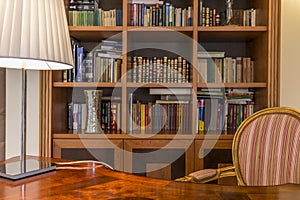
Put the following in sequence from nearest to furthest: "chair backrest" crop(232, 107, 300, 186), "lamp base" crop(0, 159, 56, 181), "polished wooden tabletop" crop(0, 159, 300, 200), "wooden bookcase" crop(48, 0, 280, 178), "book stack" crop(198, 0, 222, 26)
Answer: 1. "polished wooden tabletop" crop(0, 159, 300, 200)
2. "lamp base" crop(0, 159, 56, 181)
3. "chair backrest" crop(232, 107, 300, 186)
4. "wooden bookcase" crop(48, 0, 280, 178)
5. "book stack" crop(198, 0, 222, 26)

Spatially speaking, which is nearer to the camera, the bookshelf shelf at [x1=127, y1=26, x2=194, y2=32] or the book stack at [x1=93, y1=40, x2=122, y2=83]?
the bookshelf shelf at [x1=127, y1=26, x2=194, y2=32]

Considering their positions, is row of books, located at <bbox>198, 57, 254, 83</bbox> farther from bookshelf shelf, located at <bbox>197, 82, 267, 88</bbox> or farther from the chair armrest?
the chair armrest

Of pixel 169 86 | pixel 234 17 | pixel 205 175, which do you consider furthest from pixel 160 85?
pixel 205 175

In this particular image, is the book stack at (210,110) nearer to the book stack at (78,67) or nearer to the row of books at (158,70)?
the row of books at (158,70)

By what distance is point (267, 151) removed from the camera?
5.41 ft

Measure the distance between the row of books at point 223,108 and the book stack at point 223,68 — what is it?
9 centimetres

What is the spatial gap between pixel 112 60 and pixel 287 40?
1.15 metres

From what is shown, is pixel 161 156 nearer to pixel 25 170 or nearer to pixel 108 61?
pixel 108 61

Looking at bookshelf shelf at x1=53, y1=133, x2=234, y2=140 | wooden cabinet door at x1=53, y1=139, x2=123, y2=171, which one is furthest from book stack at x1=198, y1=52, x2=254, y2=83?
wooden cabinet door at x1=53, y1=139, x2=123, y2=171

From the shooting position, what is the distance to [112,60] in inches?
96.0

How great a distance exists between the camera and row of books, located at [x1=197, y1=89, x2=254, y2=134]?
7.93ft

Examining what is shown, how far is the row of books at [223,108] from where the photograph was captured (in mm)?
2418

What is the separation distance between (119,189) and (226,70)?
5.28 ft

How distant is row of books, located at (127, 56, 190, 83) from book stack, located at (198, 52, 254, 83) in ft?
0.40
